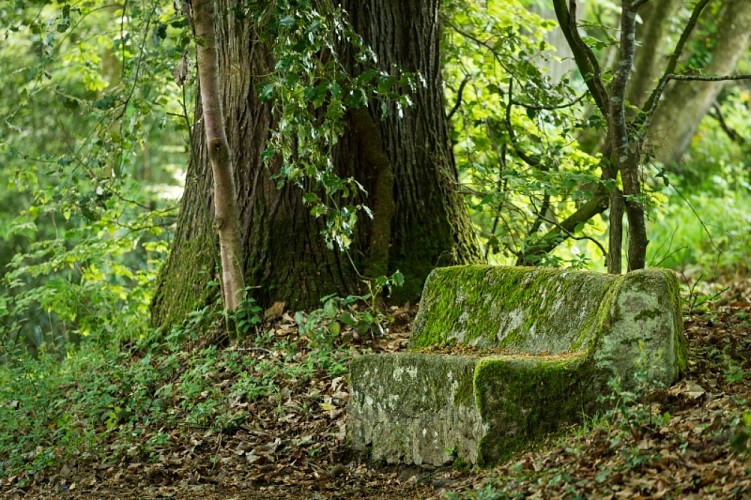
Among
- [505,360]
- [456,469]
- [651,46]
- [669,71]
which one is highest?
[651,46]

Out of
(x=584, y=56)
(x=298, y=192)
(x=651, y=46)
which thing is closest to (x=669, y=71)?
(x=584, y=56)

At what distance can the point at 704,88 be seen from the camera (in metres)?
14.2

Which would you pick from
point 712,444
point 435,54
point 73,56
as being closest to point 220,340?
point 435,54

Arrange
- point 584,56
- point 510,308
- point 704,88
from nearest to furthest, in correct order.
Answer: point 510,308 < point 584,56 < point 704,88

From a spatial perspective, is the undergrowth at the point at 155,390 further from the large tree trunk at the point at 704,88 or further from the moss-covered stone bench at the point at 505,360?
the large tree trunk at the point at 704,88

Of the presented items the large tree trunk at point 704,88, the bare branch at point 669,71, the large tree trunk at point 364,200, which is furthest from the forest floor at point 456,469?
the large tree trunk at point 704,88

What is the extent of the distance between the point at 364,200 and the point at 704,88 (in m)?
8.78

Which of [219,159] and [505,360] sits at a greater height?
[219,159]

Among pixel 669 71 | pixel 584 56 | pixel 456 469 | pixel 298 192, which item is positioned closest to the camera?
pixel 456 469

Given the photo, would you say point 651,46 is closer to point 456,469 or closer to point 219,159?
point 219,159

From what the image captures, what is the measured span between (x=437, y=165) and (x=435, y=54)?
1.03 m

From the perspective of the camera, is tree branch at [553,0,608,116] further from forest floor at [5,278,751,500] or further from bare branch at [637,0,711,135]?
forest floor at [5,278,751,500]

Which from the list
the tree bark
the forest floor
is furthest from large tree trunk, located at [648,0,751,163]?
the forest floor

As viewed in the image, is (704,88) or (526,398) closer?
(526,398)
